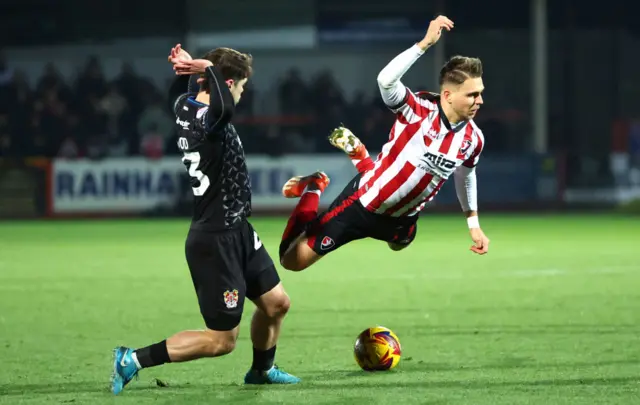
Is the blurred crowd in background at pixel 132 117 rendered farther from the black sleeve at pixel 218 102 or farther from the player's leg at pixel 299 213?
the black sleeve at pixel 218 102

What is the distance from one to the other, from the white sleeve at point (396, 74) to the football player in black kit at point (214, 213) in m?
0.89

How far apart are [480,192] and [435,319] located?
40.6ft

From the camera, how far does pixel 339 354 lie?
797 cm

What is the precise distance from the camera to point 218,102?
613 centimetres

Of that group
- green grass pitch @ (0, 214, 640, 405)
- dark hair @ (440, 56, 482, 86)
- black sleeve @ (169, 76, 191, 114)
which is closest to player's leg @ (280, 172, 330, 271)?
green grass pitch @ (0, 214, 640, 405)

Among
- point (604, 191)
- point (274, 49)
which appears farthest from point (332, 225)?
point (274, 49)

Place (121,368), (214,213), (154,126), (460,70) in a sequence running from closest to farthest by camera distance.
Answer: (214,213) < (121,368) < (460,70) < (154,126)

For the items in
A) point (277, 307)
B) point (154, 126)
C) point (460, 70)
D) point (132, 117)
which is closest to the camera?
point (277, 307)

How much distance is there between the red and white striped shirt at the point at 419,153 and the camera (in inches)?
288

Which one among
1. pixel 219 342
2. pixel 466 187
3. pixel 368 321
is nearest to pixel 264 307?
pixel 219 342

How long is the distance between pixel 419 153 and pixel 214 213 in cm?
154

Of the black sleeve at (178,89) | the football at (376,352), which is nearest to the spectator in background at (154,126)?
the football at (376,352)

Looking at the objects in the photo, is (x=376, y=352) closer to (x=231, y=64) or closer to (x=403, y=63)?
(x=403, y=63)

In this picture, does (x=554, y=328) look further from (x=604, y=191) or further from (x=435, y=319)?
(x=604, y=191)
